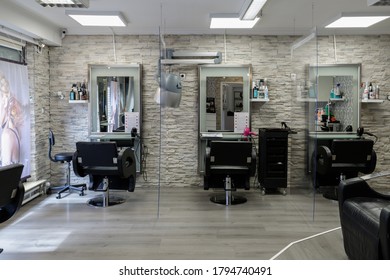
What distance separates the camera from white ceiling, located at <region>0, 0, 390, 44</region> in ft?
13.4

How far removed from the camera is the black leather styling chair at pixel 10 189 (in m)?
2.70

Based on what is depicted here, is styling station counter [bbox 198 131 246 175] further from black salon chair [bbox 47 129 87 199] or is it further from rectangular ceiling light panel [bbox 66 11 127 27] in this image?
rectangular ceiling light panel [bbox 66 11 127 27]

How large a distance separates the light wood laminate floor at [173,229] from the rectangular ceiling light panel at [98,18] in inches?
93.5

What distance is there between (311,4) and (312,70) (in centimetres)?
76

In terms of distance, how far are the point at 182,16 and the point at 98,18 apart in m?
1.06

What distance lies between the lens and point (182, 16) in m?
4.71

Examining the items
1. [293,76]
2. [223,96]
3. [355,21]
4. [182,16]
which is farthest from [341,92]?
[182,16]

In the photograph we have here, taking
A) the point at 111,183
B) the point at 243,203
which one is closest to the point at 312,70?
the point at 243,203

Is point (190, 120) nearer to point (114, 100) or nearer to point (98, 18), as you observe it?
point (114, 100)

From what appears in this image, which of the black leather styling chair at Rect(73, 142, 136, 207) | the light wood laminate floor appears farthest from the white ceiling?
the light wood laminate floor

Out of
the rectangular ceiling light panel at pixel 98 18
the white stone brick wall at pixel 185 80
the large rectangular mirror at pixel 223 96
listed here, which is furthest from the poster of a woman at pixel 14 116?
the large rectangular mirror at pixel 223 96

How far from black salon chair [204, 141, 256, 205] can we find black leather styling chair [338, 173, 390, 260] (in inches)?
70.3

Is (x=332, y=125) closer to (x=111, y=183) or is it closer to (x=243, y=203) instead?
(x=243, y=203)

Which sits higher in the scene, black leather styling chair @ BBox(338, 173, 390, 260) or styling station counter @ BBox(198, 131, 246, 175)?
styling station counter @ BBox(198, 131, 246, 175)
